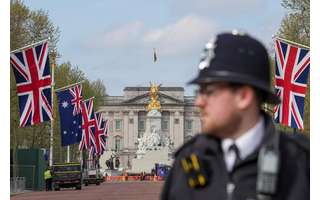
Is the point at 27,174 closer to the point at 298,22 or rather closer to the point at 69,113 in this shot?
the point at 69,113

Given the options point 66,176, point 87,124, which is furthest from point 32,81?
point 66,176

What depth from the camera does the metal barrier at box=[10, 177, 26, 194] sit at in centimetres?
4516

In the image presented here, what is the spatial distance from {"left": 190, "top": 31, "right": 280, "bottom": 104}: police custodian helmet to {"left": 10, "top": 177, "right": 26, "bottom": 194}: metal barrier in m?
41.6

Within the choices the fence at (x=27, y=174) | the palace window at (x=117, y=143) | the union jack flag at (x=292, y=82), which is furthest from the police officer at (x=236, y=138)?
the palace window at (x=117, y=143)

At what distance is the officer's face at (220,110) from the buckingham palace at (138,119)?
559 feet

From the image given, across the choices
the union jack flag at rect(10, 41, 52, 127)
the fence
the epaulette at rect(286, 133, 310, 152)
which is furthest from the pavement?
the epaulette at rect(286, 133, 310, 152)

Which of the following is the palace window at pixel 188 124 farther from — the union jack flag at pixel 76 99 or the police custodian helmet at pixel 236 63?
the police custodian helmet at pixel 236 63

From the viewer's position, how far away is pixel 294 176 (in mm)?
3031

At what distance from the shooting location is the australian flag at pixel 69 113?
149 feet

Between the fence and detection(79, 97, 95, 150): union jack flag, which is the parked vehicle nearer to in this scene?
the fence

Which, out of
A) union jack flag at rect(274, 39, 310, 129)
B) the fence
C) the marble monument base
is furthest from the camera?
the marble monument base

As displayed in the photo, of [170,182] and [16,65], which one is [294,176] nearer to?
[170,182]

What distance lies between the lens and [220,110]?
305cm
